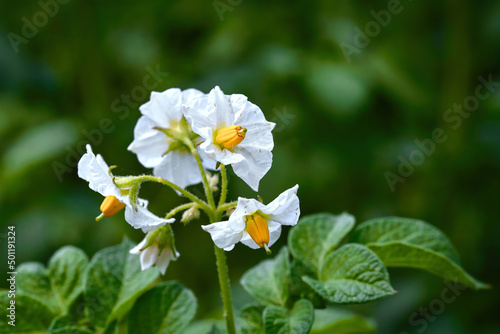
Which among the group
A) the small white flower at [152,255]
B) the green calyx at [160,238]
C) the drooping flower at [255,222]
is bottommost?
the small white flower at [152,255]

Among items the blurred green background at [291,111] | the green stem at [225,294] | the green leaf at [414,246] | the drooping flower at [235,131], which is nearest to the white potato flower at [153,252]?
the green stem at [225,294]

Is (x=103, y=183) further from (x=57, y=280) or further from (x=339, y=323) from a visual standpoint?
(x=339, y=323)

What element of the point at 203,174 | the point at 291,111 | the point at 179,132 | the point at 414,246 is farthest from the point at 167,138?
the point at 291,111

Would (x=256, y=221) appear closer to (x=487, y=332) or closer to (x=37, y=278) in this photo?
(x=37, y=278)

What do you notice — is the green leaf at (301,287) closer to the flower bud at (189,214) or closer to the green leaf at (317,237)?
the green leaf at (317,237)

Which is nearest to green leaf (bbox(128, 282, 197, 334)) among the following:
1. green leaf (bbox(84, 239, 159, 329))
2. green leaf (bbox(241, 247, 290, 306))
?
green leaf (bbox(84, 239, 159, 329))
